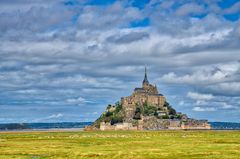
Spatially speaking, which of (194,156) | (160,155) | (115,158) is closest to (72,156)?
(115,158)

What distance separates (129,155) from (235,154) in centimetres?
1685

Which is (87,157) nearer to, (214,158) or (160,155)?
(160,155)

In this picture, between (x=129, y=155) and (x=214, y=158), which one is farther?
(x=129, y=155)

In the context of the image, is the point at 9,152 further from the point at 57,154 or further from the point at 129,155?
the point at 129,155

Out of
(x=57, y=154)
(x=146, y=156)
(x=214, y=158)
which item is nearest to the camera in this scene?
(x=214, y=158)

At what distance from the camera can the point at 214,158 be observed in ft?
231

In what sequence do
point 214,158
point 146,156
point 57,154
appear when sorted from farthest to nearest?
point 57,154 < point 146,156 < point 214,158

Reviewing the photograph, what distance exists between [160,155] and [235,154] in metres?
11.9

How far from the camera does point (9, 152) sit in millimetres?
86312

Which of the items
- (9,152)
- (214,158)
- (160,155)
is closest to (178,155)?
(160,155)

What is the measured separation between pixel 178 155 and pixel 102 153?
12.7 meters

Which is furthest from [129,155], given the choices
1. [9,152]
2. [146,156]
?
[9,152]

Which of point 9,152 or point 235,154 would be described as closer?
point 235,154

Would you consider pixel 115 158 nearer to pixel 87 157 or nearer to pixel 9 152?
pixel 87 157
